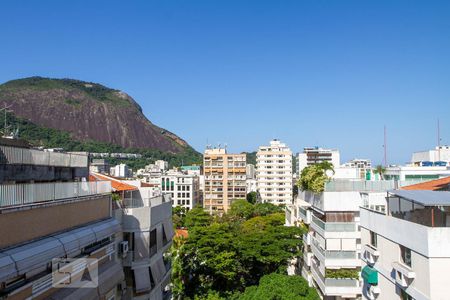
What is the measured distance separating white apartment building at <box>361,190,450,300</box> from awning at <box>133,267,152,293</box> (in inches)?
322

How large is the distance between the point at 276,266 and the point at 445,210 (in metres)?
25.1

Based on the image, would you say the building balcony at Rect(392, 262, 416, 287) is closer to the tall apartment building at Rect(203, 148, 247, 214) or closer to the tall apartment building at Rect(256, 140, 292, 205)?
the tall apartment building at Rect(203, 148, 247, 214)

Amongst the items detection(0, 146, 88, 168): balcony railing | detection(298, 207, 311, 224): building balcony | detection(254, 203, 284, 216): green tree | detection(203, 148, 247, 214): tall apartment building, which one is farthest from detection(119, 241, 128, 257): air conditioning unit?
detection(203, 148, 247, 214): tall apartment building

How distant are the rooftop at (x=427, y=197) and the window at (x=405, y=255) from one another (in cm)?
154

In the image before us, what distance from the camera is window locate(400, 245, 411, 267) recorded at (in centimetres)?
1123

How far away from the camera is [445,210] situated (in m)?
10.5

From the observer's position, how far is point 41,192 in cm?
912

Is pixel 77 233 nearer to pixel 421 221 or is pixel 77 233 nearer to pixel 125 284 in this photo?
pixel 125 284

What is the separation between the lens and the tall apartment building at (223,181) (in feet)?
309

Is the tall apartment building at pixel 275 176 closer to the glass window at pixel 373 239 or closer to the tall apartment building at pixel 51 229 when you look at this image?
the glass window at pixel 373 239

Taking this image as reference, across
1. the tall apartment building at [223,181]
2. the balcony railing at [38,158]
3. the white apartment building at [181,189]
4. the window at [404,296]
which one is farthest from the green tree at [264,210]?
the window at [404,296]

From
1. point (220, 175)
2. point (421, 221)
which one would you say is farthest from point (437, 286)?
point (220, 175)

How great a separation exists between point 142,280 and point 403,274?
9289 mm

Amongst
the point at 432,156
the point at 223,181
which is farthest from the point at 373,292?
the point at 223,181
